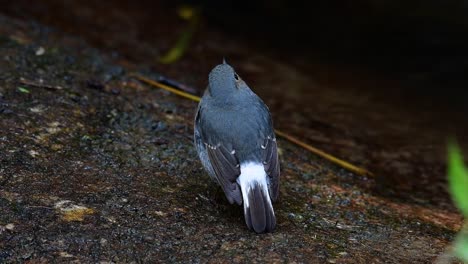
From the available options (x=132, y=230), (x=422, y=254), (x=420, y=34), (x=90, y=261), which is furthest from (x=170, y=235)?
(x=420, y=34)

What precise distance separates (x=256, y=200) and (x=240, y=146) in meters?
0.49

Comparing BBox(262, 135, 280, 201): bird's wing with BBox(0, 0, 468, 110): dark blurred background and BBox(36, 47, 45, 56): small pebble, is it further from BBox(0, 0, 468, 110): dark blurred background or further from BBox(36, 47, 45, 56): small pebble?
BBox(0, 0, 468, 110): dark blurred background

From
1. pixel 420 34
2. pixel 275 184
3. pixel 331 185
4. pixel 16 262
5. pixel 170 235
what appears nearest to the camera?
pixel 16 262

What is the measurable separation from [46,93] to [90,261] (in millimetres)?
2315

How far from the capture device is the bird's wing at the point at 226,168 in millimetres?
4008

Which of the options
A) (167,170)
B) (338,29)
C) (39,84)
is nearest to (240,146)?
(167,170)

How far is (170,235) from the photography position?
3760 millimetres

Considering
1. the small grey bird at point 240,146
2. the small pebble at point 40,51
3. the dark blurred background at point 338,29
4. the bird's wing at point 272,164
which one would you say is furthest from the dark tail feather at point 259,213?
the dark blurred background at point 338,29

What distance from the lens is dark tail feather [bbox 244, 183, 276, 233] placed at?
3814mm

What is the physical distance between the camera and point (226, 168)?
419 cm

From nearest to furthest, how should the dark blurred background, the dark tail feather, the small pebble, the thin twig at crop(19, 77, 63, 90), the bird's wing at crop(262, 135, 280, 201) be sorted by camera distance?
1. the dark tail feather
2. the bird's wing at crop(262, 135, 280, 201)
3. the thin twig at crop(19, 77, 63, 90)
4. the small pebble
5. the dark blurred background

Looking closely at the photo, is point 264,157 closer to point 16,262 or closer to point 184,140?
point 184,140

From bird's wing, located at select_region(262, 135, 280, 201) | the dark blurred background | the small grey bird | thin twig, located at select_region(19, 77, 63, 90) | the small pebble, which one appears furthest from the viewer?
the dark blurred background

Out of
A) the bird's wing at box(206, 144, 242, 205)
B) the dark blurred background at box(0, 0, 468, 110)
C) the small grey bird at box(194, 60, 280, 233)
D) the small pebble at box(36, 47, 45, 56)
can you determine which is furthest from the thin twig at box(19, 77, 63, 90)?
the dark blurred background at box(0, 0, 468, 110)
